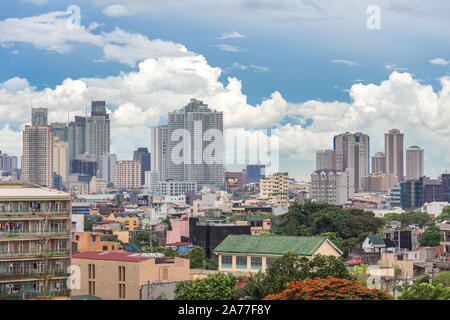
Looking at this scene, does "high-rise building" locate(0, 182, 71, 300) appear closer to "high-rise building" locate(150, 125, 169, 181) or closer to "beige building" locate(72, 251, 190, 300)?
"beige building" locate(72, 251, 190, 300)

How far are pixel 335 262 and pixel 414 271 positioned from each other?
7.18m

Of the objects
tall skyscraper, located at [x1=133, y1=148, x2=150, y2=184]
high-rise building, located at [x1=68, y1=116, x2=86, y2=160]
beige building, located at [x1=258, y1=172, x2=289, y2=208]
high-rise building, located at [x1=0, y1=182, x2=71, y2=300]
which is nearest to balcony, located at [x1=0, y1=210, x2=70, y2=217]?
high-rise building, located at [x1=0, y1=182, x2=71, y2=300]

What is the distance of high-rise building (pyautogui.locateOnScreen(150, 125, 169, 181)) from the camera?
89938 mm

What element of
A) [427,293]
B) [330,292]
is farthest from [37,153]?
[330,292]

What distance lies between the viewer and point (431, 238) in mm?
22188

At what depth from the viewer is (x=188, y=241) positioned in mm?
22266

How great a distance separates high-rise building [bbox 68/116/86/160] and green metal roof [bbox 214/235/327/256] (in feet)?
273

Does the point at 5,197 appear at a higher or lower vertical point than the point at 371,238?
higher

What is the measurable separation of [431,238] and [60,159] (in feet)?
213

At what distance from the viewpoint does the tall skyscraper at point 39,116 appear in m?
87.2

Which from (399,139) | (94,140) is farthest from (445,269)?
(94,140)
